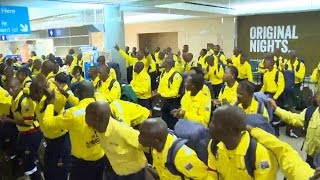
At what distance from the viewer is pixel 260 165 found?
1.83m

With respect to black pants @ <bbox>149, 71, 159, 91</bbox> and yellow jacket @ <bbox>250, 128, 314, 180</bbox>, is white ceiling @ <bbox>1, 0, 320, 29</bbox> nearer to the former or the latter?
black pants @ <bbox>149, 71, 159, 91</bbox>

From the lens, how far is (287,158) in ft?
5.95

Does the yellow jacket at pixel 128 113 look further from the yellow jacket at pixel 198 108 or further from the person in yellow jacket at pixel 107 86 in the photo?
the person in yellow jacket at pixel 107 86

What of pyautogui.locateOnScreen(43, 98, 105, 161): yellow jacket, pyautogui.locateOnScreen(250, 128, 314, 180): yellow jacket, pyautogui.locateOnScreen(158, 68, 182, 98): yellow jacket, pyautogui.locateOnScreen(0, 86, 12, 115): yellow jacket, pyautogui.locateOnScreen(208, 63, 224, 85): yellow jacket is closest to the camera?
pyautogui.locateOnScreen(250, 128, 314, 180): yellow jacket

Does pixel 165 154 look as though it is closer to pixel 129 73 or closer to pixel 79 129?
pixel 79 129

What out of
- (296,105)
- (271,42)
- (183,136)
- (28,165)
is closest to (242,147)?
(183,136)

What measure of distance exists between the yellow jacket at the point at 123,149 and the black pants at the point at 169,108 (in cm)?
327

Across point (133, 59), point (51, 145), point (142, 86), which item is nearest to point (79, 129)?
point (51, 145)

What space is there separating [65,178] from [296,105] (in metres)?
5.92

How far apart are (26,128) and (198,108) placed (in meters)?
2.14

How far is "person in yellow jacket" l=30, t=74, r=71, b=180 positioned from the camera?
361 cm

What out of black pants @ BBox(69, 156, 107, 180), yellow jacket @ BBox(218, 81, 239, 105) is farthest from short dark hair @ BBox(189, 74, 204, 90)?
black pants @ BBox(69, 156, 107, 180)

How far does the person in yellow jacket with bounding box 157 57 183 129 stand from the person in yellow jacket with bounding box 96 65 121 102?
0.87m

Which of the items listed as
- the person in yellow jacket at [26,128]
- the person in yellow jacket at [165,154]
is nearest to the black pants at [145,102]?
the person in yellow jacket at [26,128]
